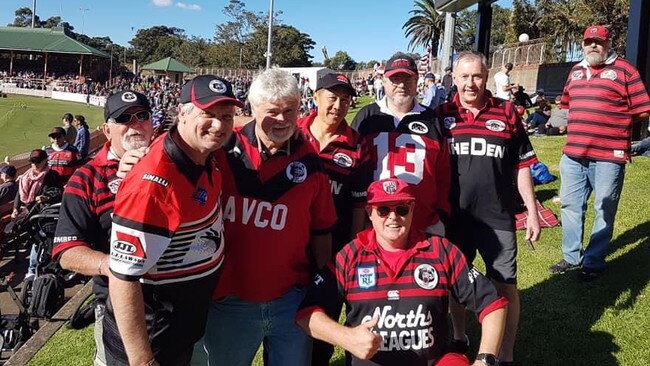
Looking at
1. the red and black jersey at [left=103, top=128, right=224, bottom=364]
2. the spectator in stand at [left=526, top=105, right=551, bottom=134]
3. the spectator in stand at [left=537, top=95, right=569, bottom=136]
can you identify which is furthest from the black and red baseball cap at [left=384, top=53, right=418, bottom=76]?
the spectator in stand at [left=526, top=105, right=551, bottom=134]

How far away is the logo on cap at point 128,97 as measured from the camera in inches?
115

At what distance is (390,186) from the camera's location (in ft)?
9.13

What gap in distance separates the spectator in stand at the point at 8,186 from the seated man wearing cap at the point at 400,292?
9.43 metres

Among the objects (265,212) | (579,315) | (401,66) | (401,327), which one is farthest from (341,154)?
(579,315)

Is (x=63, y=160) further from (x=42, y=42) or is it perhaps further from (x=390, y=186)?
(x=42, y=42)

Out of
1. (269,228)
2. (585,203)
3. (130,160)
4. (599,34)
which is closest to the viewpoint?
(130,160)

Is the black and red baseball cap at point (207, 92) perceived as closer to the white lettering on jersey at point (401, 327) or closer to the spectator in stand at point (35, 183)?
the white lettering on jersey at point (401, 327)

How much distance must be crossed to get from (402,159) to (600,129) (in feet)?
8.51

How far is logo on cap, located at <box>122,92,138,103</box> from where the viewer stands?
2.92m

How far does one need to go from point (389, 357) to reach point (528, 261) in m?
3.73

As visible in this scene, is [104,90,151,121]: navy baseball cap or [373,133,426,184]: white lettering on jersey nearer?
[104,90,151,121]: navy baseball cap

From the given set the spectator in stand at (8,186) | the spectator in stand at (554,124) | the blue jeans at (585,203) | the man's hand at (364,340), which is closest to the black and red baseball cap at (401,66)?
the man's hand at (364,340)

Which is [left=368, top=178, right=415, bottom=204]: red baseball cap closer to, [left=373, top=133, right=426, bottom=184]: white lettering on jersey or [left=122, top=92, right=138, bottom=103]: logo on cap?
[left=373, top=133, right=426, bottom=184]: white lettering on jersey

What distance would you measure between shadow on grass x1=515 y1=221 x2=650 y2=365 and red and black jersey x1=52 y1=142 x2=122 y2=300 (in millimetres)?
3078
